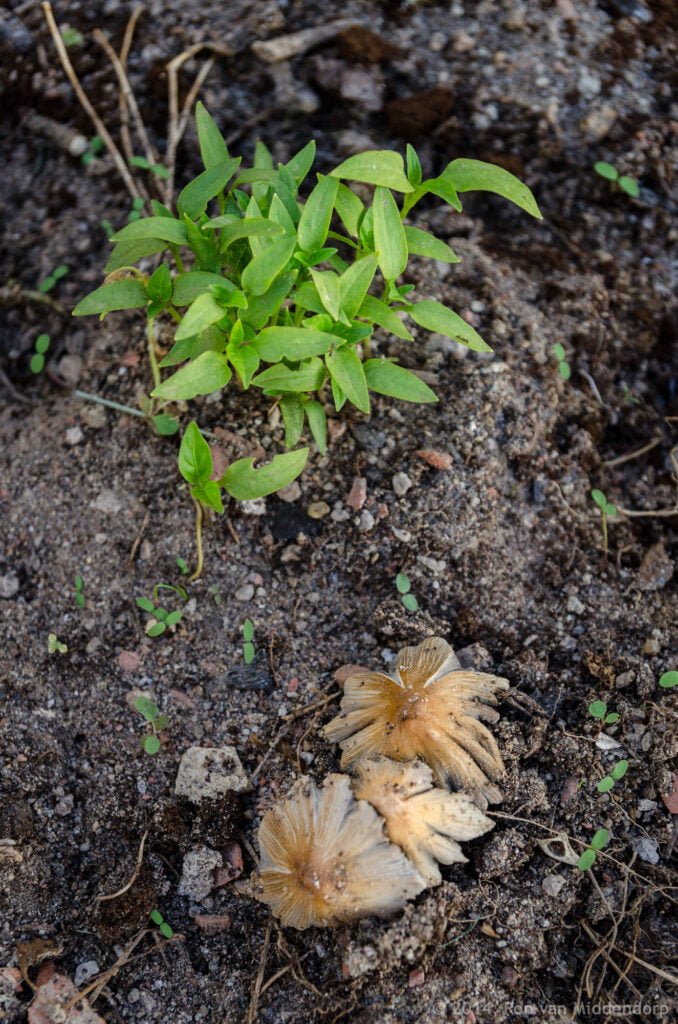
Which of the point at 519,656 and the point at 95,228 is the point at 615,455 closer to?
the point at 519,656

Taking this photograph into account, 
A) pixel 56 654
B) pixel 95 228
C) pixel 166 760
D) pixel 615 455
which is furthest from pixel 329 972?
pixel 95 228

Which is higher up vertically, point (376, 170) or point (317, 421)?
point (376, 170)

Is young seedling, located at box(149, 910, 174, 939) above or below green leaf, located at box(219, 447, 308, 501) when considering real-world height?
below

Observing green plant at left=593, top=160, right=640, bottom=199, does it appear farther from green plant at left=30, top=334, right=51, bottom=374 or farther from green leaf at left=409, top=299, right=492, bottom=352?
green plant at left=30, top=334, right=51, bottom=374

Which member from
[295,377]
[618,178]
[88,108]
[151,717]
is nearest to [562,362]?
[618,178]

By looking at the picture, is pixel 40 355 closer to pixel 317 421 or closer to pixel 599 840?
pixel 317 421

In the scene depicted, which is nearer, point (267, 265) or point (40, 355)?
point (267, 265)

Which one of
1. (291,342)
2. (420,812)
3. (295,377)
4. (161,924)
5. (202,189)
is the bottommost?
(161,924)

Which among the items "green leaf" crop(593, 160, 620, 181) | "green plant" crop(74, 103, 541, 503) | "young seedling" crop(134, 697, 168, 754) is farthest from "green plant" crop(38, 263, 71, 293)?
"green leaf" crop(593, 160, 620, 181)
